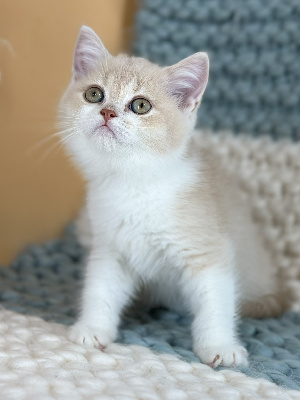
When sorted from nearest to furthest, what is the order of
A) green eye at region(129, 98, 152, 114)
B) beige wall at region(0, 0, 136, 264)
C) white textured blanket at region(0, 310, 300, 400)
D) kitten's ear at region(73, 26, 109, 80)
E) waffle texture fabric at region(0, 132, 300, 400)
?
white textured blanket at region(0, 310, 300, 400)
waffle texture fabric at region(0, 132, 300, 400)
green eye at region(129, 98, 152, 114)
kitten's ear at region(73, 26, 109, 80)
beige wall at region(0, 0, 136, 264)

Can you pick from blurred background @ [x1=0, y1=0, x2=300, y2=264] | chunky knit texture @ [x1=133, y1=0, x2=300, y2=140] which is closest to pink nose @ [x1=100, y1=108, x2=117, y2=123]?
blurred background @ [x1=0, y1=0, x2=300, y2=264]

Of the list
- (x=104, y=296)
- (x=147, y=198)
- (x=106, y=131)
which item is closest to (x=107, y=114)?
(x=106, y=131)

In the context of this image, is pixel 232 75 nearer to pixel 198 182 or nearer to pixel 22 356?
pixel 198 182

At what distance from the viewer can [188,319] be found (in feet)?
3.90

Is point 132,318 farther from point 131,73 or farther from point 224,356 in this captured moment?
point 131,73

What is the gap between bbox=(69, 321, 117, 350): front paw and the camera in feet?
3.17

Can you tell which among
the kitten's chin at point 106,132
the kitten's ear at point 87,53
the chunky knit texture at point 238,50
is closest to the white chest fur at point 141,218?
the kitten's chin at point 106,132

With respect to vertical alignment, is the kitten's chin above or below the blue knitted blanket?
above

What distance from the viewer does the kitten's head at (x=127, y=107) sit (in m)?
0.96

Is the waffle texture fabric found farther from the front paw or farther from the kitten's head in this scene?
the kitten's head

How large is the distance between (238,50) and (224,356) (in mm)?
859

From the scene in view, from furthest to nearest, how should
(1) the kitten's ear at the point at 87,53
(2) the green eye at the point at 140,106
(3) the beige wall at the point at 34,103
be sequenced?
(3) the beige wall at the point at 34,103 < (1) the kitten's ear at the point at 87,53 < (2) the green eye at the point at 140,106

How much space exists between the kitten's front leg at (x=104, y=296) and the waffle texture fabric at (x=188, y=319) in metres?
0.04

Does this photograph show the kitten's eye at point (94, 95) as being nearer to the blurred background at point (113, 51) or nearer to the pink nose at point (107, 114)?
the pink nose at point (107, 114)
